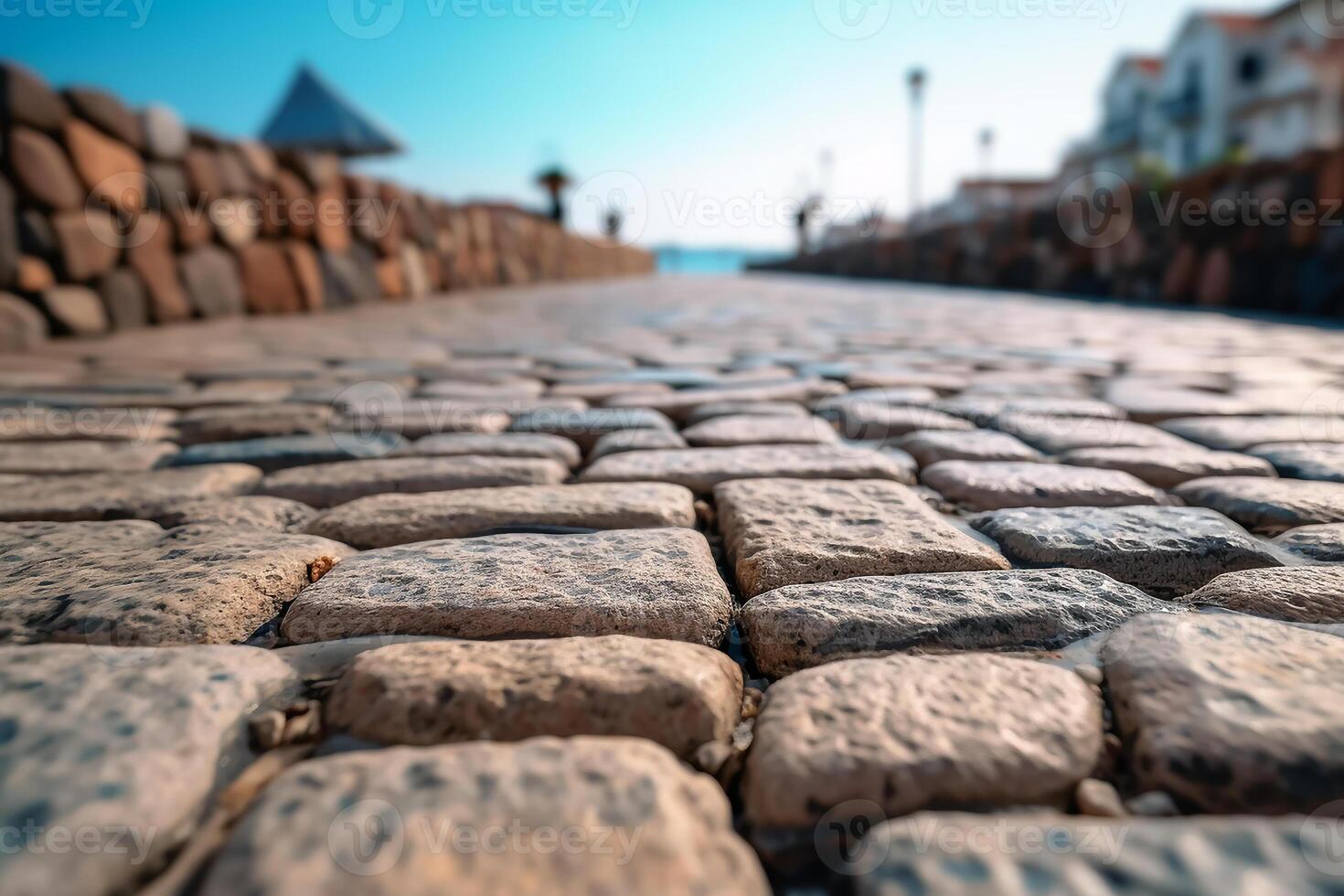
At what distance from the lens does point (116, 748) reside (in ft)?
1.97

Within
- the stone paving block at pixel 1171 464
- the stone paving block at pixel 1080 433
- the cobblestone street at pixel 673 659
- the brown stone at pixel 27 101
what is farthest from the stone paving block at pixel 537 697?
the brown stone at pixel 27 101

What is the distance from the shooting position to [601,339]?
4.04 meters

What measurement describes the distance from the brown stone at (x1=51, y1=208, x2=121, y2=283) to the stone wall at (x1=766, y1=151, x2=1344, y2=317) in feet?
21.1

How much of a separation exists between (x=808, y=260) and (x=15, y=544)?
1963 cm

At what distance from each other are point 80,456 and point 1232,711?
1901 mm

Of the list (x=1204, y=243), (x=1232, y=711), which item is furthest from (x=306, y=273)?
(x=1204, y=243)

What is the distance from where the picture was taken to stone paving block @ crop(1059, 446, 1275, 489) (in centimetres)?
142

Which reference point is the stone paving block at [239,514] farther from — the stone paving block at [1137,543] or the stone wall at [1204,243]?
the stone wall at [1204,243]

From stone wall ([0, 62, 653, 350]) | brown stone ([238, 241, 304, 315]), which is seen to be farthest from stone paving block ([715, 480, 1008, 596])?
brown stone ([238, 241, 304, 315])

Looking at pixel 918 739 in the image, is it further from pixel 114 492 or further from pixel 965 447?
pixel 114 492

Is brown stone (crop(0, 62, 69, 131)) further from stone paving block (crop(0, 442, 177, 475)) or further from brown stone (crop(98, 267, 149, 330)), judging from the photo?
stone paving block (crop(0, 442, 177, 475))

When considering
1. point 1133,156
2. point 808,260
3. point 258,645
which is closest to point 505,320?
point 258,645

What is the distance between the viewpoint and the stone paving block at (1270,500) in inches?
46.0

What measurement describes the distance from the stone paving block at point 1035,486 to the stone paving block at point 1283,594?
329mm
